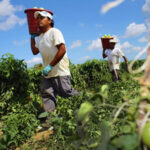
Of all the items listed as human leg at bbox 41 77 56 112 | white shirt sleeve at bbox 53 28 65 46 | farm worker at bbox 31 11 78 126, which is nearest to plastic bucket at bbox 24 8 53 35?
farm worker at bbox 31 11 78 126

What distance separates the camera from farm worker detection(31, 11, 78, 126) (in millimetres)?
3389

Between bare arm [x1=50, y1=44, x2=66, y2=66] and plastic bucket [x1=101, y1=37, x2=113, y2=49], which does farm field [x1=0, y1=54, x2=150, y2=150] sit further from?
plastic bucket [x1=101, y1=37, x2=113, y2=49]

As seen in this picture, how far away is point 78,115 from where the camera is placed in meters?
0.63

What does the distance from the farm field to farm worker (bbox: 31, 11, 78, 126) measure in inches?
17.0

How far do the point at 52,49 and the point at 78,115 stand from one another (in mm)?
2936

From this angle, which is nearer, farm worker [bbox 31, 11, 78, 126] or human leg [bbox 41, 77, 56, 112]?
farm worker [bbox 31, 11, 78, 126]

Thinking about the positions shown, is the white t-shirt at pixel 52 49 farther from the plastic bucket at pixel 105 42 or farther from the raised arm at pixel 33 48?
the plastic bucket at pixel 105 42

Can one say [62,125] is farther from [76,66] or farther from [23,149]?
[76,66]

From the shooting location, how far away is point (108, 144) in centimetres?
65

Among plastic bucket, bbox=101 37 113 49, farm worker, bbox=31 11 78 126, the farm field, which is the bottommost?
the farm field

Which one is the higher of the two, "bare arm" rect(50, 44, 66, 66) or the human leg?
"bare arm" rect(50, 44, 66, 66)

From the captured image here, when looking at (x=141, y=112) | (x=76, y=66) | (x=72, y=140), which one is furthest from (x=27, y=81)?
(x=141, y=112)

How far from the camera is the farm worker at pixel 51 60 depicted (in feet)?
11.1

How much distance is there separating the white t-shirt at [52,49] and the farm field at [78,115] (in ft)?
1.94
